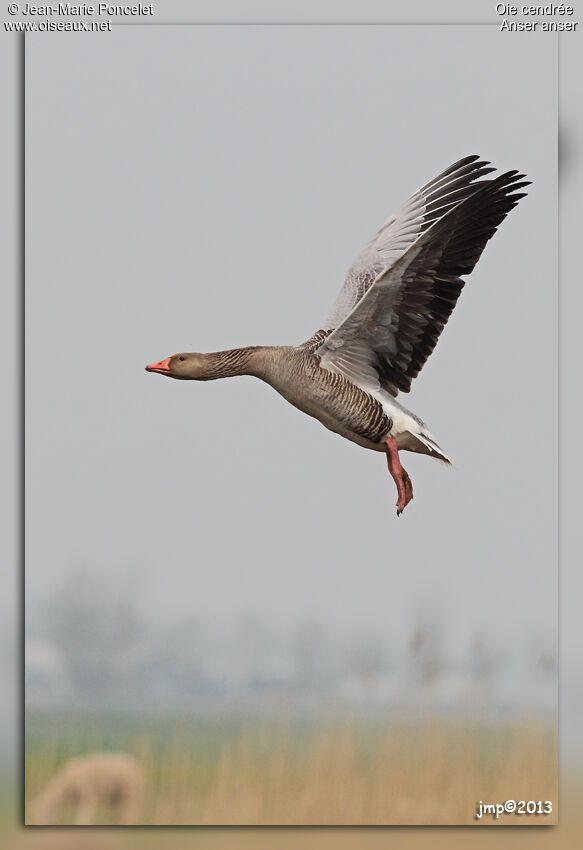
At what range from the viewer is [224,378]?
587cm

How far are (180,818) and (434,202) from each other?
3.53 m

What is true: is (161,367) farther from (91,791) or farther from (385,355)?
(91,791)

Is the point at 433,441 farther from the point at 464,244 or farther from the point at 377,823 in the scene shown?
the point at 377,823

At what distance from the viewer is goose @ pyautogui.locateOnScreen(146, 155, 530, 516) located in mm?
5578

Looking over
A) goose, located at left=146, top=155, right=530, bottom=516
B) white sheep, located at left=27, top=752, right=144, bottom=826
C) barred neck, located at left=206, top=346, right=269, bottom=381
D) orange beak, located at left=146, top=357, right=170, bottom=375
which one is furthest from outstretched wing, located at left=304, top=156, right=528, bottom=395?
white sheep, located at left=27, top=752, right=144, bottom=826

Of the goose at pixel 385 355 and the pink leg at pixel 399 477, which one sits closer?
the goose at pixel 385 355

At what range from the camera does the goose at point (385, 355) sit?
558 cm

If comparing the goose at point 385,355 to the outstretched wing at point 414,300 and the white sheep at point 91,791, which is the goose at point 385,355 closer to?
the outstretched wing at point 414,300

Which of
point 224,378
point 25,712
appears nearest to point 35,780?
point 25,712

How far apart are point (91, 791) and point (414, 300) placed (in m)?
2.84

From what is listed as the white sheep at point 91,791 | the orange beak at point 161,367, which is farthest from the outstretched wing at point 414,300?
the white sheep at point 91,791

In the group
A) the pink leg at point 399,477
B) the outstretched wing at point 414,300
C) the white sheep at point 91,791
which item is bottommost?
the white sheep at point 91,791

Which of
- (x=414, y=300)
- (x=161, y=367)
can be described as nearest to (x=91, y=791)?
(x=161, y=367)

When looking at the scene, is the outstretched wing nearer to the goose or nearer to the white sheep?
the goose
